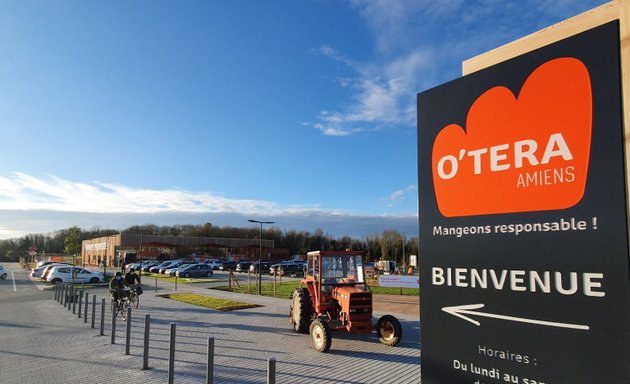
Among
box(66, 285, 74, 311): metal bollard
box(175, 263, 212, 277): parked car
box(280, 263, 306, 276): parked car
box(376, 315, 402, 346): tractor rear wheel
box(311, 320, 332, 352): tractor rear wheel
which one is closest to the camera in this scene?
box(311, 320, 332, 352): tractor rear wheel

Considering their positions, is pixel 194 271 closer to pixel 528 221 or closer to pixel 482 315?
pixel 482 315

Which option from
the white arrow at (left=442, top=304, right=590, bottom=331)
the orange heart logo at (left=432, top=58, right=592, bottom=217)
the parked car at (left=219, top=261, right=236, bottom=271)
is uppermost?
the orange heart logo at (left=432, top=58, right=592, bottom=217)

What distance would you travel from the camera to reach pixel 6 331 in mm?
12820

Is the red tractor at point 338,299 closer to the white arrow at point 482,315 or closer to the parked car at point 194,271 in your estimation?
the white arrow at point 482,315

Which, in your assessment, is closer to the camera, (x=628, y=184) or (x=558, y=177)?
(x=628, y=184)

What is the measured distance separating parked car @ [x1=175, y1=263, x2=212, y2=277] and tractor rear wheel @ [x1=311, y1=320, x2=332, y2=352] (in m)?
34.3

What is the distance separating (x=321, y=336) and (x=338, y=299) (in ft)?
5.36

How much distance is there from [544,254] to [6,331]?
1565cm

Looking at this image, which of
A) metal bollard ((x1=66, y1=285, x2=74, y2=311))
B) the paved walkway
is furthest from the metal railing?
the paved walkway

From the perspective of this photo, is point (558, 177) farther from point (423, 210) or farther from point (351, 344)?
point (351, 344)

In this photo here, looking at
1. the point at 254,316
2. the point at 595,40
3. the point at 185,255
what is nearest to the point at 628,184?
the point at 595,40

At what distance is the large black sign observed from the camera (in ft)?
5.57

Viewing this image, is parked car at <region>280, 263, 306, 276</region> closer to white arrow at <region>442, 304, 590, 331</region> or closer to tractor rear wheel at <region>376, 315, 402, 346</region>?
tractor rear wheel at <region>376, 315, 402, 346</region>

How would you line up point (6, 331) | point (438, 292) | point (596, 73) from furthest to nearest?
point (6, 331), point (438, 292), point (596, 73)
